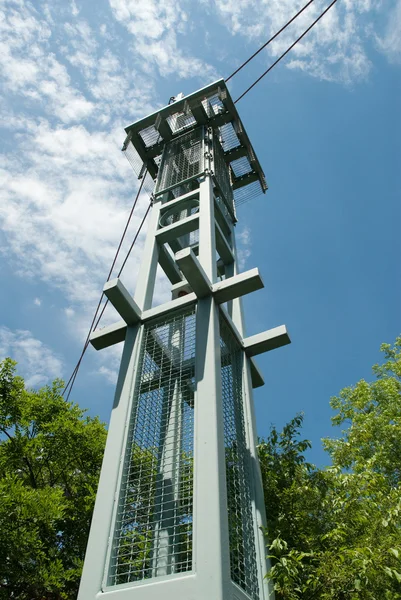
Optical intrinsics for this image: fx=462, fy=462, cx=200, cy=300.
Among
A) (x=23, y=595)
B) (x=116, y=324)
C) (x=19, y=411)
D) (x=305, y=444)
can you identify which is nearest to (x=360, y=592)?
(x=305, y=444)

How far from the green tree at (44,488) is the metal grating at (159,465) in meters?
1.61

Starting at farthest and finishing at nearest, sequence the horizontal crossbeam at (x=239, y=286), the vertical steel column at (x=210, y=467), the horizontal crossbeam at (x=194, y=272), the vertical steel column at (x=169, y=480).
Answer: the horizontal crossbeam at (x=239, y=286) → the horizontal crossbeam at (x=194, y=272) → the vertical steel column at (x=169, y=480) → the vertical steel column at (x=210, y=467)

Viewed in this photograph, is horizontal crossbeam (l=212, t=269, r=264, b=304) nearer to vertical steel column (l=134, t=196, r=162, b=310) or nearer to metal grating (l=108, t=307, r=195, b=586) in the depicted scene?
metal grating (l=108, t=307, r=195, b=586)

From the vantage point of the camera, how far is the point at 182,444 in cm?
343

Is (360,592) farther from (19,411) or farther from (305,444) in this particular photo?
(19,411)

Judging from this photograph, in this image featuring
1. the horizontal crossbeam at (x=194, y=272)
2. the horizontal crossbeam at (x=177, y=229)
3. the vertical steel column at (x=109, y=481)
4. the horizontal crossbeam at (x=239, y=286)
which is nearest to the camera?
the vertical steel column at (x=109, y=481)

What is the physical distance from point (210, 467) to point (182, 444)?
475mm

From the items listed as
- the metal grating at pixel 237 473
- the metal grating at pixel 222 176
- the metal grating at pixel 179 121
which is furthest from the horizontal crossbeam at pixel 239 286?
the metal grating at pixel 179 121

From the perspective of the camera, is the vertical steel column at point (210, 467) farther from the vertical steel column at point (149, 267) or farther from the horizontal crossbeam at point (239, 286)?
the vertical steel column at point (149, 267)

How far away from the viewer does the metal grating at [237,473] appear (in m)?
3.16

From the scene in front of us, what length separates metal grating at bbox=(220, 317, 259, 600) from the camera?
3158 mm

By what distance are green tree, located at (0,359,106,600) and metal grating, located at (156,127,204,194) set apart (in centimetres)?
331

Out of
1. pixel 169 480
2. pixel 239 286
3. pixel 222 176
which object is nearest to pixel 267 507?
pixel 169 480

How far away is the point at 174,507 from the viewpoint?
3.27 m
